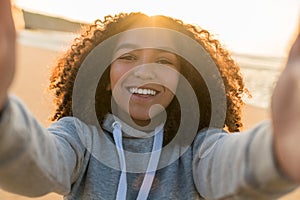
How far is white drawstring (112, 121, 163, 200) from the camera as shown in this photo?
1854 mm

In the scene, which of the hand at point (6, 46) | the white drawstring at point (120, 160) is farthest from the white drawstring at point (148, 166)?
the hand at point (6, 46)

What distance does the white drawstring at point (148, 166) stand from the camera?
6.08 ft

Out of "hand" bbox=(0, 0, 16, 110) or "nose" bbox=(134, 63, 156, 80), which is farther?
"nose" bbox=(134, 63, 156, 80)

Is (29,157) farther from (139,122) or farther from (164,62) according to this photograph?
(164,62)

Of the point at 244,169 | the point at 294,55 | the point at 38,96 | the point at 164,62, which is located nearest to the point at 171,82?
the point at 164,62

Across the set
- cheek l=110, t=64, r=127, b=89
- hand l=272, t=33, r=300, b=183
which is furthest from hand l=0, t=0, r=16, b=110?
cheek l=110, t=64, r=127, b=89

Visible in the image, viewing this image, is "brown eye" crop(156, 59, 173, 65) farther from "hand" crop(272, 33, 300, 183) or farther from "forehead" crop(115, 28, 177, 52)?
"hand" crop(272, 33, 300, 183)

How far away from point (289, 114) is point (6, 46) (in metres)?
0.48

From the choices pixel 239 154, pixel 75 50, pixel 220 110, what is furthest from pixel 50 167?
pixel 75 50

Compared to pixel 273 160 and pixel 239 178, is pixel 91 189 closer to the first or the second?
pixel 239 178

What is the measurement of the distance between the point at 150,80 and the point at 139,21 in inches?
12.9

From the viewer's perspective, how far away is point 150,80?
196 centimetres

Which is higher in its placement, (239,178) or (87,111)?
(239,178)

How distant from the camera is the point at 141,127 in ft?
6.50
